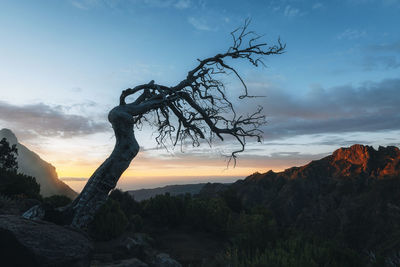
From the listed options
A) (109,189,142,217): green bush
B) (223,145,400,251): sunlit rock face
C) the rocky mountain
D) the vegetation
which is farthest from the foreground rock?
(223,145,400,251): sunlit rock face

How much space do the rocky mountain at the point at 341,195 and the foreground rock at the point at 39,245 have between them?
74.7ft

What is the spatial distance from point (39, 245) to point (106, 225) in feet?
20.4

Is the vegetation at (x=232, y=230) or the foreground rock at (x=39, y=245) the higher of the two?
the foreground rock at (x=39, y=245)

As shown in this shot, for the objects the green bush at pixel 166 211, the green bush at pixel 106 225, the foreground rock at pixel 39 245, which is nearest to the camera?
the foreground rock at pixel 39 245

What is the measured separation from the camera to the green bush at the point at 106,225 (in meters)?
10.9

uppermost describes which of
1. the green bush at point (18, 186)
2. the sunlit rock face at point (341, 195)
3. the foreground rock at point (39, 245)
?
the green bush at point (18, 186)

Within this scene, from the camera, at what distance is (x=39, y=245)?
500cm

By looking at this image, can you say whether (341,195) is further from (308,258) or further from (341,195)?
(308,258)

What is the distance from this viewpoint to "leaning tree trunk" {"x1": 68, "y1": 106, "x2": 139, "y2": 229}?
818cm

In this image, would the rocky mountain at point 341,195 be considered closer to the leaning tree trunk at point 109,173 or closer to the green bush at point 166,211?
Result: the green bush at point 166,211

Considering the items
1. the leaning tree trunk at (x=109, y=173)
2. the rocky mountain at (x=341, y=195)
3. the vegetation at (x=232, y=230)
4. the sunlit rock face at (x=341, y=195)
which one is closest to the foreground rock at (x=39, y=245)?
the leaning tree trunk at (x=109, y=173)

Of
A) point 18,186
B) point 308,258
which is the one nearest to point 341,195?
point 18,186

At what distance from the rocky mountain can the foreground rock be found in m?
22.8

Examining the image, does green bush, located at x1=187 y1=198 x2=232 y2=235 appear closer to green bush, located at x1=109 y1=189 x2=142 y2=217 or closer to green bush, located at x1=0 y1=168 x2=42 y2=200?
green bush, located at x1=109 y1=189 x2=142 y2=217
